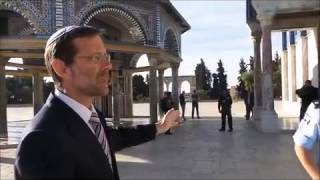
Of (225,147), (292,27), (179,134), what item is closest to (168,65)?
(292,27)

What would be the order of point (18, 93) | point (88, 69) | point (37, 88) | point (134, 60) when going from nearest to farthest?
1. point (88, 69)
2. point (37, 88)
3. point (134, 60)
4. point (18, 93)

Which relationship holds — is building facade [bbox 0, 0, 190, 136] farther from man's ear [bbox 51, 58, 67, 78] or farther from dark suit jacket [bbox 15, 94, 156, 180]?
dark suit jacket [bbox 15, 94, 156, 180]

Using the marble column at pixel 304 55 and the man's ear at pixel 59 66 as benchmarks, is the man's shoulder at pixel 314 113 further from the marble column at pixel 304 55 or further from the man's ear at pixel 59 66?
the marble column at pixel 304 55

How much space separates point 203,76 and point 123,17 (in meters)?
59.0

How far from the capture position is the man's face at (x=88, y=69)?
2260mm

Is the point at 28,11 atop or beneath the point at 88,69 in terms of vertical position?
atop

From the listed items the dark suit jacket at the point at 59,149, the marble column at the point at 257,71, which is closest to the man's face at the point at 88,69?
the dark suit jacket at the point at 59,149

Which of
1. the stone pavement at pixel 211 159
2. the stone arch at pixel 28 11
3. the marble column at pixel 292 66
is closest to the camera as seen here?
the stone pavement at pixel 211 159

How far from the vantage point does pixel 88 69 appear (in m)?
2.28

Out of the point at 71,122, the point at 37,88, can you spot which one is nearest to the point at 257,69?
the point at 37,88

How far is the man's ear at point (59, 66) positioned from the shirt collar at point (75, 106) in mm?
96

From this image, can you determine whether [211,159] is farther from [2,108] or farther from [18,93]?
[18,93]

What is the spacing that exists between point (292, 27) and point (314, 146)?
17.7 metres

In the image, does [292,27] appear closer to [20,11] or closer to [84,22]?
[84,22]
